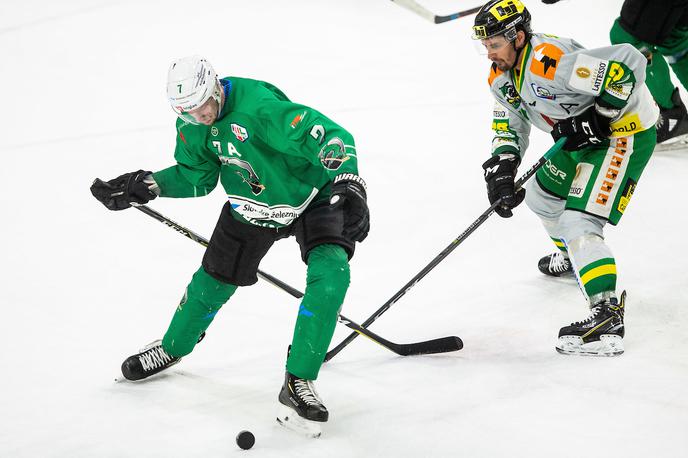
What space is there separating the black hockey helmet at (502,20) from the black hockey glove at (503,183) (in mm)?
500

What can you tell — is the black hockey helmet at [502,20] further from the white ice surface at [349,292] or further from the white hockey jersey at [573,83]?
the white ice surface at [349,292]

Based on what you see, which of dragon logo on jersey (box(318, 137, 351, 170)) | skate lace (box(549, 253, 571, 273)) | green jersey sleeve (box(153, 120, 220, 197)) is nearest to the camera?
dragon logo on jersey (box(318, 137, 351, 170))

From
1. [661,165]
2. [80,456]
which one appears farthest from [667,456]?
[661,165]

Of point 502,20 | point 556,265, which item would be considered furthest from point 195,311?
point 556,265

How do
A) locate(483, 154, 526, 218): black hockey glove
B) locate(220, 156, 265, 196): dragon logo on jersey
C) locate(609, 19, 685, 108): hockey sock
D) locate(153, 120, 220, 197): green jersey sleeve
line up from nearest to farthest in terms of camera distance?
locate(220, 156, 265, 196): dragon logo on jersey, locate(153, 120, 220, 197): green jersey sleeve, locate(483, 154, 526, 218): black hockey glove, locate(609, 19, 685, 108): hockey sock

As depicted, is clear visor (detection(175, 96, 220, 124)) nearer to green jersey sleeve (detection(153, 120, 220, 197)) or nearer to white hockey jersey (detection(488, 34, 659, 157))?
green jersey sleeve (detection(153, 120, 220, 197))

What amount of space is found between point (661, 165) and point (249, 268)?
3134 millimetres

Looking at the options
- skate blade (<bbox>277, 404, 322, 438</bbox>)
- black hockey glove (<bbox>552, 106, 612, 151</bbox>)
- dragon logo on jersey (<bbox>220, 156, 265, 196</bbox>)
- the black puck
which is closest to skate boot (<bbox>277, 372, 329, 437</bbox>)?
skate blade (<bbox>277, 404, 322, 438</bbox>)

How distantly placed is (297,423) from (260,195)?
0.76 m

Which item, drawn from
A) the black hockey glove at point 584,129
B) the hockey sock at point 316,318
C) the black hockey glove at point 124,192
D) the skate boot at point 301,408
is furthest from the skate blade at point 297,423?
the black hockey glove at point 584,129

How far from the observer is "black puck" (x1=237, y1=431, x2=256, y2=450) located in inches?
93.6

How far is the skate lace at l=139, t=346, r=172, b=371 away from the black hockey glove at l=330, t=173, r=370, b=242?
0.95 metres

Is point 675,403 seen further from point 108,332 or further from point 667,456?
point 108,332

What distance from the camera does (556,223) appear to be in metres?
3.54
